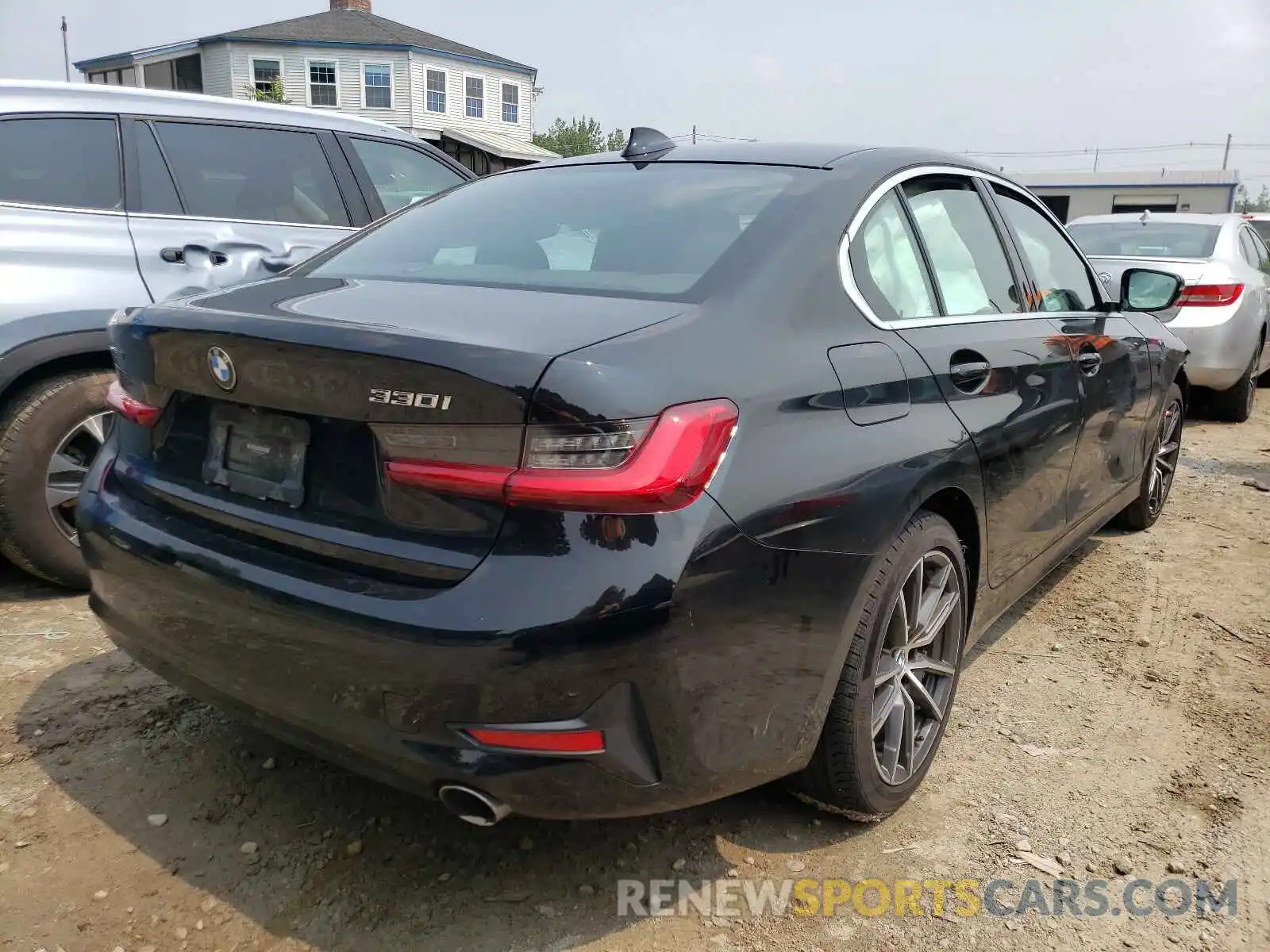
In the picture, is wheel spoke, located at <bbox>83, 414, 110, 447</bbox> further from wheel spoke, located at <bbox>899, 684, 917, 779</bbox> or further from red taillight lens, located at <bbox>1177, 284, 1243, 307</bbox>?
red taillight lens, located at <bbox>1177, 284, 1243, 307</bbox>

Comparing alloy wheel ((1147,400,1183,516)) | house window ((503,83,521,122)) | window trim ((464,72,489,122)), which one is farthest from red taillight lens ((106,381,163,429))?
house window ((503,83,521,122))

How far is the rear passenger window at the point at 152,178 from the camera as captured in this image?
4035 mm

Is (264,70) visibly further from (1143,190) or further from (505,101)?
(1143,190)

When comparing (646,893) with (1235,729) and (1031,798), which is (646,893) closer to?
(1031,798)

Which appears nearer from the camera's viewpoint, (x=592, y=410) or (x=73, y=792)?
(x=592, y=410)

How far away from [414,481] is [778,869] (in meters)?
1.31

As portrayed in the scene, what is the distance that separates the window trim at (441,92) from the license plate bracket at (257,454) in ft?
110

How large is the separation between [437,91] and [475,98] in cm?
180

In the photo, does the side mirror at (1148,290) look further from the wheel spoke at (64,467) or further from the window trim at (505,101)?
the window trim at (505,101)

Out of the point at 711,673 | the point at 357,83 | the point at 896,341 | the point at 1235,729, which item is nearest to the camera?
the point at 711,673

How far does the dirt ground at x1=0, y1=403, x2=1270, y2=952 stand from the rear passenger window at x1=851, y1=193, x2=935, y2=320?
1313 mm

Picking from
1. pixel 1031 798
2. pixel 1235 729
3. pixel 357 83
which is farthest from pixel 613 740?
pixel 357 83

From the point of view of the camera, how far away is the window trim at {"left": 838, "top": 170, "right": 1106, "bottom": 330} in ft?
7.88

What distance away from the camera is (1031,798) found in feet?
8.85
